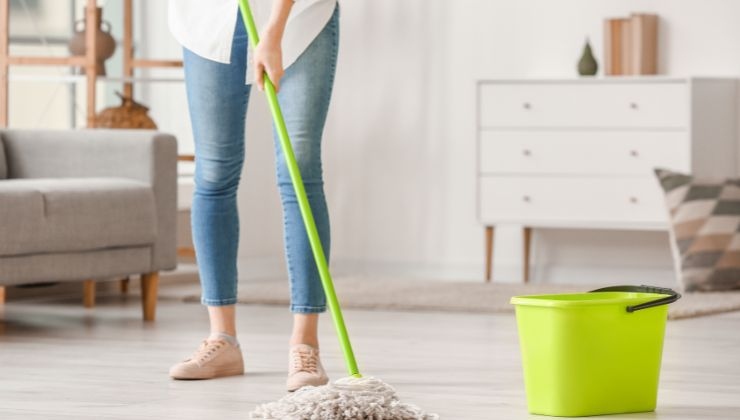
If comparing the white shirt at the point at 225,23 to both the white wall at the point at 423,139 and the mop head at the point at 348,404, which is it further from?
the white wall at the point at 423,139

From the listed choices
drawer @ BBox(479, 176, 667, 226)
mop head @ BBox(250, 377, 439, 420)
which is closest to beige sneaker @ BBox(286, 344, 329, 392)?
mop head @ BBox(250, 377, 439, 420)

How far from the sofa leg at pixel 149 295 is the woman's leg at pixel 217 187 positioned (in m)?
1.16

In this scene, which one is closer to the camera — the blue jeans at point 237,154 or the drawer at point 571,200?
the blue jeans at point 237,154

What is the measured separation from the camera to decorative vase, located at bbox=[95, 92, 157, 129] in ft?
16.4

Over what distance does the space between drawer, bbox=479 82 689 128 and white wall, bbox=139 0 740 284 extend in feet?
1.15

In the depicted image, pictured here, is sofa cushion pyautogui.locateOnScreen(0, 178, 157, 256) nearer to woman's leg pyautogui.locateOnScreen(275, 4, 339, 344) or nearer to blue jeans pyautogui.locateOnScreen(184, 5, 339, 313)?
blue jeans pyautogui.locateOnScreen(184, 5, 339, 313)

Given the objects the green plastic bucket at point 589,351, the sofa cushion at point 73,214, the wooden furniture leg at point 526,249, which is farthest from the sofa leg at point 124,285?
the green plastic bucket at point 589,351

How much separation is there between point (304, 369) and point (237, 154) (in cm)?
45

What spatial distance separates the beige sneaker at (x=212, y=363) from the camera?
8.82 ft

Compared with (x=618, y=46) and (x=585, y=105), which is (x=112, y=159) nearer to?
(x=585, y=105)

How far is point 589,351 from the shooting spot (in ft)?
7.20

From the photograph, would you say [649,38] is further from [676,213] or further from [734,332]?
[734,332]

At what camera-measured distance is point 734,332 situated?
359 centimetres

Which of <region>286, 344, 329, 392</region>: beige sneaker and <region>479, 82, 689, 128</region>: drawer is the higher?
<region>479, 82, 689, 128</region>: drawer
